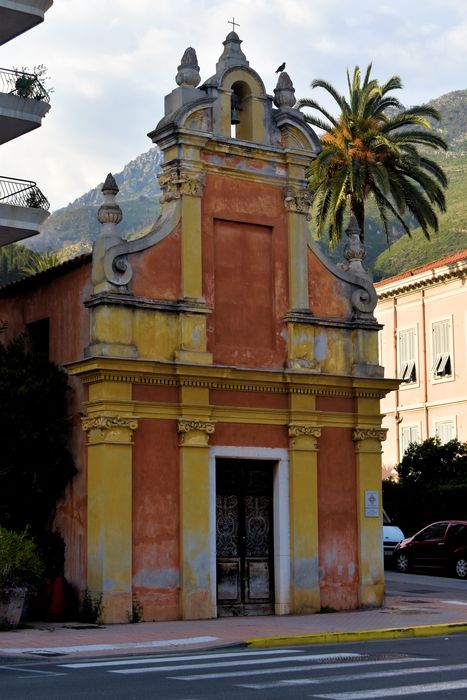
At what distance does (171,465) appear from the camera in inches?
867

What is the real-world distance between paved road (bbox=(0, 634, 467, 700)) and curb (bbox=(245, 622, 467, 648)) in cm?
87

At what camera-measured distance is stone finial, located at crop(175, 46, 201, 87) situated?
23438mm

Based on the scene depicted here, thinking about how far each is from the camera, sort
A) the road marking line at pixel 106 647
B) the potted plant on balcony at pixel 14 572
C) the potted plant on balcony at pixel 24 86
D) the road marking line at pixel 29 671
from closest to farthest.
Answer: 1. the road marking line at pixel 29 671
2. the road marking line at pixel 106 647
3. the potted plant on balcony at pixel 14 572
4. the potted plant on balcony at pixel 24 86

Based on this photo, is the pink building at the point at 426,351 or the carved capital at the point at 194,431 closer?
the carved capital at the point at 194,431

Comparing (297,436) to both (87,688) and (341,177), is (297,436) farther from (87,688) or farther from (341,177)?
(341,177)

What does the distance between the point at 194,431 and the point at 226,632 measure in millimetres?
4312

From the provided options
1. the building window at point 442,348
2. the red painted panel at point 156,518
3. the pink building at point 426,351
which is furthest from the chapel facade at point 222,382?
the building window at point 442,348

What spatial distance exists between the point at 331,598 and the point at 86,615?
17.3ft

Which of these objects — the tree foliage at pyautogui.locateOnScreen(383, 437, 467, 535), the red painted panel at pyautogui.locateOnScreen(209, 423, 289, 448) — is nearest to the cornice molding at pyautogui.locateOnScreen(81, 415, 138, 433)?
the red painted panel at pyautogui.locateOnScreen(209, 423, 289, 448)

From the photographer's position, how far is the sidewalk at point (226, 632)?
17.1 metres

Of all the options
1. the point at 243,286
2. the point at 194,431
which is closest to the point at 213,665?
the point at 194,431

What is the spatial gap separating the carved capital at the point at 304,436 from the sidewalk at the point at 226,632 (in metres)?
3.29

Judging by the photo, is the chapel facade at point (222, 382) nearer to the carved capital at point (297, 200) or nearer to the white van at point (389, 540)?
the carved capital at point (297, 200)

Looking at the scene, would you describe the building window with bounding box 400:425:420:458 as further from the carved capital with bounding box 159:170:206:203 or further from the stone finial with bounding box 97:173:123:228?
the stone finial with bounding box 97:173:123:228
